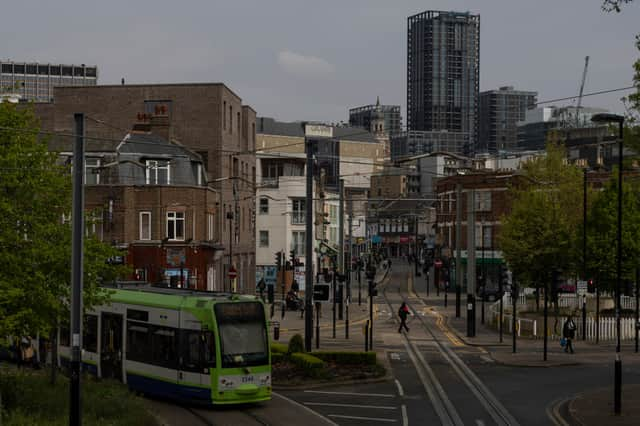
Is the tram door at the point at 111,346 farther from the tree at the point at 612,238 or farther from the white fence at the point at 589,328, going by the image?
the tree at the point at 612,238

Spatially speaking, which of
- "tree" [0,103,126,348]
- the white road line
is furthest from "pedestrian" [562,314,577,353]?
"tree" [0,103,126,348]

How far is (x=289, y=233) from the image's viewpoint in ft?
305

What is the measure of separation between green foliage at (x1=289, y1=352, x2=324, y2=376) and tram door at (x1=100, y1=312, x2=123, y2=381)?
656 cm

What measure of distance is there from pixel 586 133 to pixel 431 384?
142668 millimetres

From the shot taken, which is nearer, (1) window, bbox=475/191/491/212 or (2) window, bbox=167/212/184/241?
(2) window, bbox=167/212/184/241

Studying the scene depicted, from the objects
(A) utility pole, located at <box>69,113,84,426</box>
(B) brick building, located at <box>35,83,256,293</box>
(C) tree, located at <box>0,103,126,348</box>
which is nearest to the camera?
(A) utility pole, located at <box>69,113,84,426</box>

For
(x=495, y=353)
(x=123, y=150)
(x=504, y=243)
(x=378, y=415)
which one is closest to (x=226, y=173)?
(x=123, y=150)

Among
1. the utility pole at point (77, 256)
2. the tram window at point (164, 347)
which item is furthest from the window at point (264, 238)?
the utility pole at point (77, 256)

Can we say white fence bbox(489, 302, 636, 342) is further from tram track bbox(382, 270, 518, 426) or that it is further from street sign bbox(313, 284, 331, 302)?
street sign bbox(313, 284, 331, 302)

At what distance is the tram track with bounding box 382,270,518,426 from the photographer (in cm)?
2600

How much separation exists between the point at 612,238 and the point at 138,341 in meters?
34.7

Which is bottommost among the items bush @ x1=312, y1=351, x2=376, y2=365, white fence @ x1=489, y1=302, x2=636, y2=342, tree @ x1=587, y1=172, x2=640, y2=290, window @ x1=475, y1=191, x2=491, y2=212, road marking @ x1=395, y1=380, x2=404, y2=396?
white fence @ x1=489, y1=302, x2=636, y2=342

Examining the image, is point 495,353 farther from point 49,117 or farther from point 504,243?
point 49,117

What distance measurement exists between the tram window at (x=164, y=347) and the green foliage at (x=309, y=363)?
6.79 m
